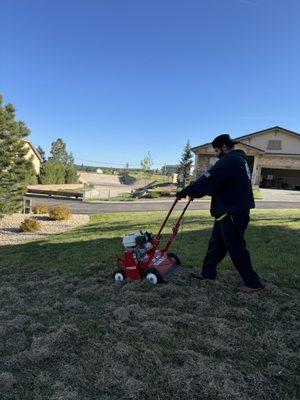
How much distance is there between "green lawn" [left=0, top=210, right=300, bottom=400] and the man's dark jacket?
1214mm

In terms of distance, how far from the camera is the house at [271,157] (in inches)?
1614

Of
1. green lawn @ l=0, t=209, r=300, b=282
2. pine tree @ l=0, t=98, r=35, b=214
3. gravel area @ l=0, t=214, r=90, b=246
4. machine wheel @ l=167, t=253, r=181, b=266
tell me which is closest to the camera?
machine wheel @ l=167, t=253, r=181, b=266

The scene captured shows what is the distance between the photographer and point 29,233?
625 inches

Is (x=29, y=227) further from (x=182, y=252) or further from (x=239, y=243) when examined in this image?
(x=239, y=243)

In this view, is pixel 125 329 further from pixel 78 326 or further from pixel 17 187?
pixel 17 187

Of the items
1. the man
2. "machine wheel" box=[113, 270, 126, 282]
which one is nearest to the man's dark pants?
the man

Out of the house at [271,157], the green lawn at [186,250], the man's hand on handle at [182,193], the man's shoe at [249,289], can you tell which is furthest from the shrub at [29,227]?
the house at [271,157]

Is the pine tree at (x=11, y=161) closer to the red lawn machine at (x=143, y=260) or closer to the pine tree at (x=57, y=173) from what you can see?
the red lawn machine at (x=143, y=260)

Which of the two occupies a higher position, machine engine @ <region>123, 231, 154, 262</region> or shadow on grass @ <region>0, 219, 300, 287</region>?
machine engine @ <region>123, 231, 154, 262</region>

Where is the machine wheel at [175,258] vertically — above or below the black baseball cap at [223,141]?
below

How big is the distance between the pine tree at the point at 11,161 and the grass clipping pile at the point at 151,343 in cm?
1613

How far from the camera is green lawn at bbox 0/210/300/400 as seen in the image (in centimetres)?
296

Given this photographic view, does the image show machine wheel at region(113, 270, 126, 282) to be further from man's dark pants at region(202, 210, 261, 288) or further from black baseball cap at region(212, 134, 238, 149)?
black baseball cap at region(212, 134, 238, 149)

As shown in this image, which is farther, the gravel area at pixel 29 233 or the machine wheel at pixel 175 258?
the gravel area at pixel 29 233
